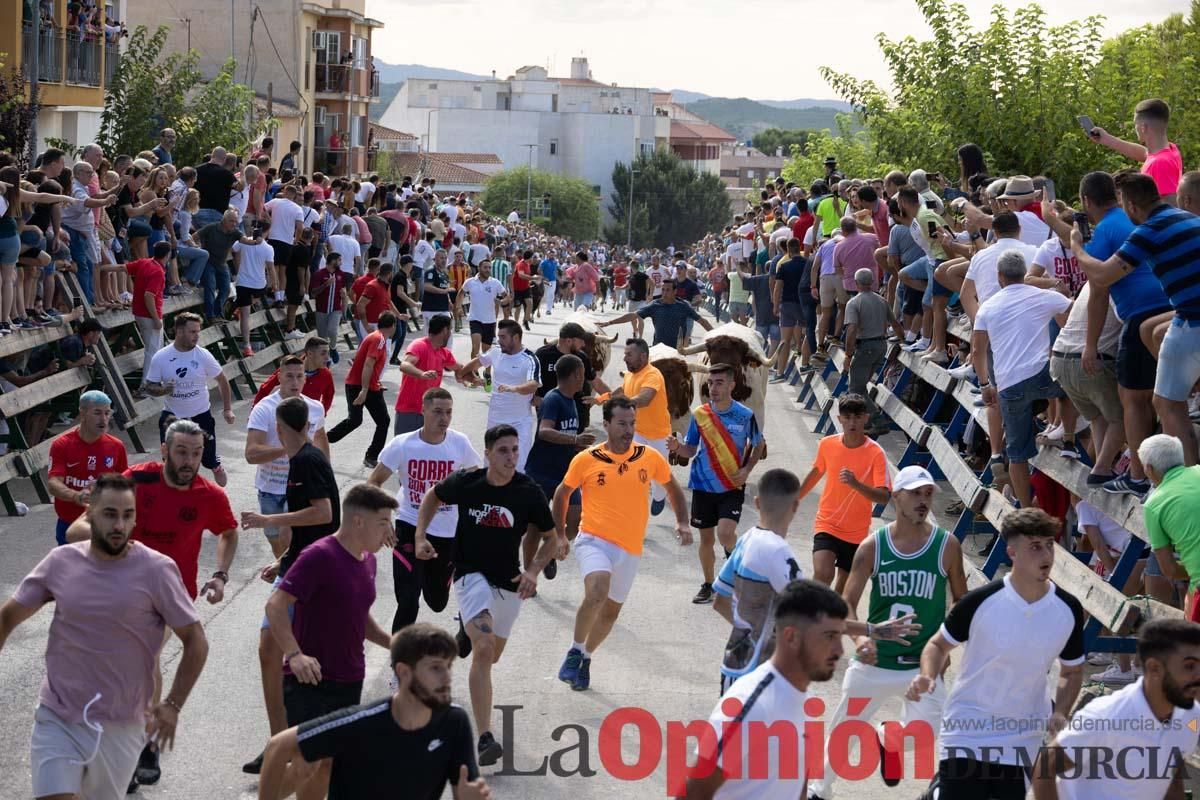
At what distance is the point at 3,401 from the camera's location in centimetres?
1501

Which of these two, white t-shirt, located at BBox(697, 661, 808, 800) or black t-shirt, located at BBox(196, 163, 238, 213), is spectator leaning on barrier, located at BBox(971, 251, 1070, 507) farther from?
black t-shirt, located at BBox(196, 163, 238, 213)

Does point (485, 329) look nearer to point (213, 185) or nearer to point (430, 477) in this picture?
point (213, 185)

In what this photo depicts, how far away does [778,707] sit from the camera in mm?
5621

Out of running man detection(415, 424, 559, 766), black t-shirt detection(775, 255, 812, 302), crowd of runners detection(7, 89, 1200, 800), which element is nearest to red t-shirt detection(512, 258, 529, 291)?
black t-shirt detection(775, 255, 812, 302)

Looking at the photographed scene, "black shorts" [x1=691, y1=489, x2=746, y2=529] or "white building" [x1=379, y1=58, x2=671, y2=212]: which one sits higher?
"white building" [x1=379, y1=58, x2=671, y2=212]

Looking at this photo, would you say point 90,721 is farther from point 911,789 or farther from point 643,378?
point 643,378

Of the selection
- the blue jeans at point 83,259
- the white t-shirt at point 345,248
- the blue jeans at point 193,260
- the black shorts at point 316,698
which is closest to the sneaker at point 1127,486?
the black shorts at point 316,698

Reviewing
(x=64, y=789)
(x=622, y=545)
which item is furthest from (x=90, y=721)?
(x=622, y=545)

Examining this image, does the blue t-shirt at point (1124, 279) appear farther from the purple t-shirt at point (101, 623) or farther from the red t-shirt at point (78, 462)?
the red t-shirt at point (78, 462)

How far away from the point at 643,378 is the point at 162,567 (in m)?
7.69

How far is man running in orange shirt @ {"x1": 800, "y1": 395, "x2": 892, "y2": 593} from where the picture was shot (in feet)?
35.3

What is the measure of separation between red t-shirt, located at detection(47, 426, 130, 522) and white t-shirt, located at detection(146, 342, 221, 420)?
3091 mm

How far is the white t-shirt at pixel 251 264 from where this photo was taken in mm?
22172

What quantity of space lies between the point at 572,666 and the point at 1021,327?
4587 mm
